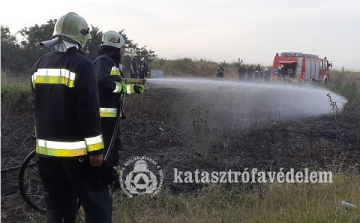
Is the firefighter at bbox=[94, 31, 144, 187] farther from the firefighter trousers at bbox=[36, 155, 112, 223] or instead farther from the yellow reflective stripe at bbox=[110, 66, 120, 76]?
the firefighter trousers at bbox=[36, 155, 112, 223]

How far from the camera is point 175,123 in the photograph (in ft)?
27.5

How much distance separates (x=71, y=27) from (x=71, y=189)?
47.3 inches

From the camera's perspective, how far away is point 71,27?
2.91m

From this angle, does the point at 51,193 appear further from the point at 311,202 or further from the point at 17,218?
the point at 311,202

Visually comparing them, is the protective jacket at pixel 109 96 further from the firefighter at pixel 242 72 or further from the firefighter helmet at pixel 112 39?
the firefighter at pixel 242 72

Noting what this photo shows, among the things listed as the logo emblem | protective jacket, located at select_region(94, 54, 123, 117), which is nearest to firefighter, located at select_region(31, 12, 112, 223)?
protective jacket, located at select_region(94, 54, 123, 117)

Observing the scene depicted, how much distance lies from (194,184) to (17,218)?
2.12 meters

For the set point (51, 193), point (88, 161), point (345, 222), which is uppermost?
point (88, 161)

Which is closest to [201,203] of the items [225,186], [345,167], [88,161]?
[225,186]

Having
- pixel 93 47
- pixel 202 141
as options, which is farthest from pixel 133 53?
pixel 202 141

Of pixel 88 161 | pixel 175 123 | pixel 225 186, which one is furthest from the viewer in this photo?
pixel 175 123

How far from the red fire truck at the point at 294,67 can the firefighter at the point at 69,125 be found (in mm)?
24340

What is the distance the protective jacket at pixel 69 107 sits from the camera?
2.69m

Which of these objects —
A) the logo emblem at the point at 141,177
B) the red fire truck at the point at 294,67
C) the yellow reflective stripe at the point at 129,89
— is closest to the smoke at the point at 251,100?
the logo emblem at the point at 141,177
